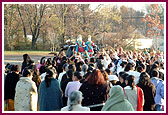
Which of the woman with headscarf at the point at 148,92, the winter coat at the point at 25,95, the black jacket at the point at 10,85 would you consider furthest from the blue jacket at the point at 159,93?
the black jacket at the point at 10,85

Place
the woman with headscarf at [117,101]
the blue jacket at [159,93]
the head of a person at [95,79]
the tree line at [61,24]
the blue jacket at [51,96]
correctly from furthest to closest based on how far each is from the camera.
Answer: the tree line at [61,24] < the blue jacket at [159,93] < the blue jacket at [51,96] < the head of a person at [95,79] < the woman with headscarf at [117,101]

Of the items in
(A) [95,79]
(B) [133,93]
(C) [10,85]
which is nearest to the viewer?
(A) [95,79]

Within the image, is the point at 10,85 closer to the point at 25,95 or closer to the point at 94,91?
the point at 25,95

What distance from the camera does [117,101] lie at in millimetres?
5344

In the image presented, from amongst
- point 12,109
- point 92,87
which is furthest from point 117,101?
point 12,109

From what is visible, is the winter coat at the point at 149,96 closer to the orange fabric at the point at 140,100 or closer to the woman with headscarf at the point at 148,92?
the woman with headscarf at the point at 148,92

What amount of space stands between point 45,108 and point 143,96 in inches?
81.8

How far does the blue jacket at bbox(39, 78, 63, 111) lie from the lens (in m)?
7.08

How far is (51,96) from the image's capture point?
7109 mm

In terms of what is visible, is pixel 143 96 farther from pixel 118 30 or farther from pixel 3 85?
pixel 118 30

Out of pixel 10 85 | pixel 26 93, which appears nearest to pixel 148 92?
pixel 26 93

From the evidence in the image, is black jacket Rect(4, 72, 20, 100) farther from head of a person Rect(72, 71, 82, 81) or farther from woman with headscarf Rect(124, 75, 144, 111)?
woman with headscarf Rect(124, 75, 144, 111)

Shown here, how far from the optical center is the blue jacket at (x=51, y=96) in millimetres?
7082

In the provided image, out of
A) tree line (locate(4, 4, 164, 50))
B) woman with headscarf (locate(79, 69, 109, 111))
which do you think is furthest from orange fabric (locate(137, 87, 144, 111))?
tree line (locate(4, 4, 164, 50))
